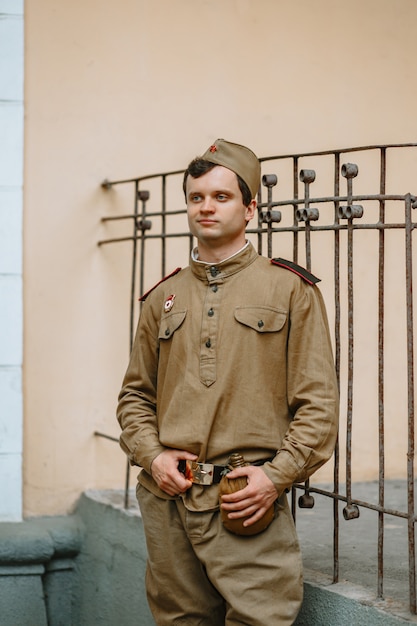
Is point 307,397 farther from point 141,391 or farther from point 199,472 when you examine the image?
point 141,391

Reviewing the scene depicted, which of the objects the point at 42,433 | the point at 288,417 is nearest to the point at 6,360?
the point at 42,433

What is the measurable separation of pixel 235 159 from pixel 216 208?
6.4 inches

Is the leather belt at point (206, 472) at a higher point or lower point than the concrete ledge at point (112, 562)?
higher

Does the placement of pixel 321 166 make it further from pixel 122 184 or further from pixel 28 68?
pixel 28 68

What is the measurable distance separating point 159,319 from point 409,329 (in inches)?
30.0

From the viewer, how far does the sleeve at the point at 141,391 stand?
3123 mm

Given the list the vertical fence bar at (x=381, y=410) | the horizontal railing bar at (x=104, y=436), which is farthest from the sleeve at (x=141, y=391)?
the horizontal railing bar at (x=104, y=436)

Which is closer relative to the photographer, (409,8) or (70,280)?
(70,280)

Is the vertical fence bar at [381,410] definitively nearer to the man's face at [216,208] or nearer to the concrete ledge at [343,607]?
the concrete ledge at [343,607]

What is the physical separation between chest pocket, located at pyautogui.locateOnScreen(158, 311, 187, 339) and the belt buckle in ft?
1.28

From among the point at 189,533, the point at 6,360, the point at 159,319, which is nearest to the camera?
the point at 189,533

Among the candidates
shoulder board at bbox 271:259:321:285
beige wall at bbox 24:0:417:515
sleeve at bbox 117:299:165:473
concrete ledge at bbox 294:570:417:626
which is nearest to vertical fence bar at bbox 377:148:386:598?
A: concrete ledge at bbox 294:570:417:626

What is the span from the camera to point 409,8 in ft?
17.3

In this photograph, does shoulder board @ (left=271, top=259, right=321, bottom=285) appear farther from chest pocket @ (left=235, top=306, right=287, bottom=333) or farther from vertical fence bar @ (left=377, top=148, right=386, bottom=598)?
vertical fence bar @ (left=377, top=148, right=386, bottom=598)
